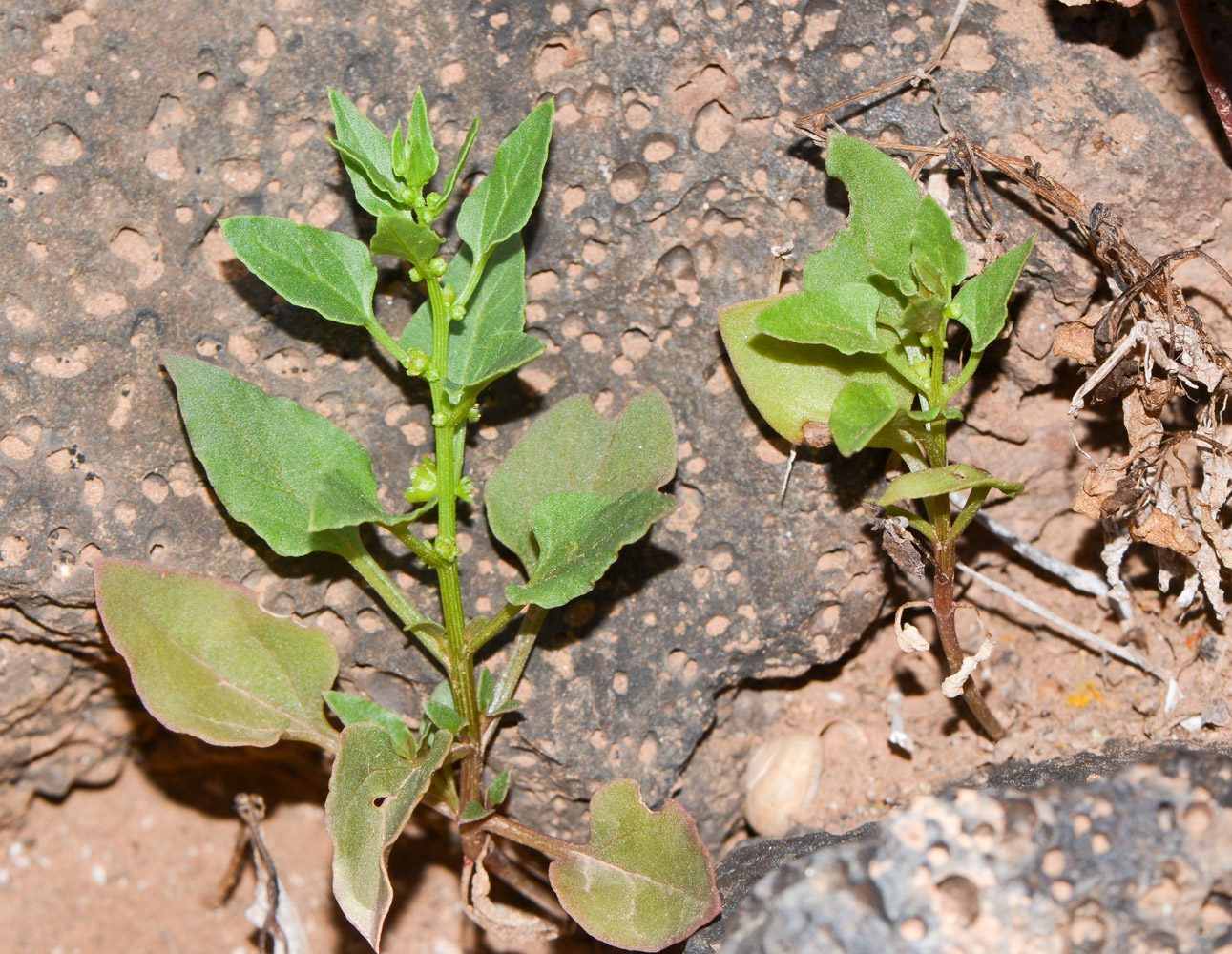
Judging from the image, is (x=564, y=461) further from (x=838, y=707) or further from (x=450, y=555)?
(x=838, y=707)

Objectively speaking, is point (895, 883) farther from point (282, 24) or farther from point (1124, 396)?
point (282, 24)

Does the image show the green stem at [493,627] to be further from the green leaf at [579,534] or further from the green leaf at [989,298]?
the green leaf at [989,298]

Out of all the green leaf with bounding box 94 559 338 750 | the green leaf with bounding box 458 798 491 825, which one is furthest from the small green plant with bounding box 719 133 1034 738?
the green leaf with bounding box 94 559 338 750

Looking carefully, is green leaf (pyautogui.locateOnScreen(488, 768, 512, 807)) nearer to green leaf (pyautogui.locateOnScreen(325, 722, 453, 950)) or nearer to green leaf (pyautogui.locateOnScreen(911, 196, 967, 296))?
green leaf (pyautogui.locateOnScreen(325, 722, 453, 950))

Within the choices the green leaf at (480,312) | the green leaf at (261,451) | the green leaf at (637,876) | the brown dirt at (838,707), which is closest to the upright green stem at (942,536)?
the brown dirt at (838,707)

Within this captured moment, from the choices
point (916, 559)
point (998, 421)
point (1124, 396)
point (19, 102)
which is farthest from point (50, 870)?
point (1124, 396)

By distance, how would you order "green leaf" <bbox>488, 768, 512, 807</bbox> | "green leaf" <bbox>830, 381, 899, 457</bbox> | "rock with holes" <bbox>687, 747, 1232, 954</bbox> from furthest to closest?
1. "green leaf" <bbox>488, 768, 512, 807</bbox>
2. "green leaf" <bbox>830, 381, 899, 457</bbox>
3. "rock with holes" <bbox>687, 747, 1232, 954</bbox>

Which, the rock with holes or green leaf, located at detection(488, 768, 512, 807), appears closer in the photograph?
the rock with holes

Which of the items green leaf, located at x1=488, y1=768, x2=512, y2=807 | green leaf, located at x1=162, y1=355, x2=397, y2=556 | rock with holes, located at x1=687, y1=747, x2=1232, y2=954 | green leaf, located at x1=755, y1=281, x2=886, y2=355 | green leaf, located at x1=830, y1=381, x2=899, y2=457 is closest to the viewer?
rock with holes, located at x1=687, y1=747, x2=1232, y2=954
